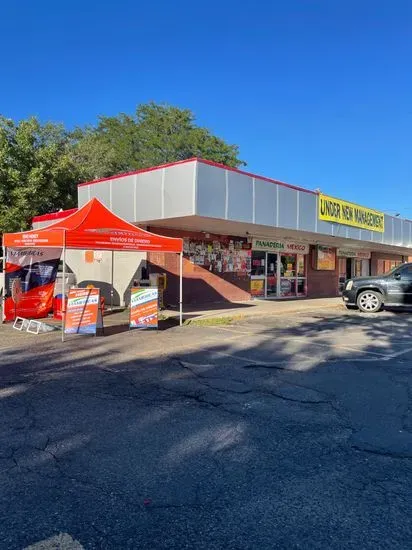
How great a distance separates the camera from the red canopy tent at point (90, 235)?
10.0m

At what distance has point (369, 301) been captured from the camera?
16844mm

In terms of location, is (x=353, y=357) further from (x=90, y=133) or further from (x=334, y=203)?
(x=90, y=133)

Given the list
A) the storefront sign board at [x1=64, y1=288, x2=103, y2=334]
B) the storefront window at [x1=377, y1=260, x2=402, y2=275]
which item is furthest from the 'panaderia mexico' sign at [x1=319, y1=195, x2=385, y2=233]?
the storefront sign board at [x1=64, y1=288, x2=103, y2=334]

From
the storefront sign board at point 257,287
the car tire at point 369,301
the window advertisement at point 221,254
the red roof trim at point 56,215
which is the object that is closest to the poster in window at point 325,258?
the storefront sign board at point 257,287

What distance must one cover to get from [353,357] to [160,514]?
243 inches

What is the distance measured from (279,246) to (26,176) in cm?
1137

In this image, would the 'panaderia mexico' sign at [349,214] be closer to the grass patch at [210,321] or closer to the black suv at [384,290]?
the black suv at [384,290]

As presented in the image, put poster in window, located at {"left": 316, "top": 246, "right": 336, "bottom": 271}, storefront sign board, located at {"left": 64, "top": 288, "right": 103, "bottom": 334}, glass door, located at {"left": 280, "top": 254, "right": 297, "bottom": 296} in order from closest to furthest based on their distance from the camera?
storefront sign board, located at {"left": 64, "top": 288, "right": 103, "bottom": 334} < glass door, located at {"left": 280, "top": 254, "right": 297, "bottom": 296} < poster in window, located at {"left": 316, "top": 246, "right": 336, "bottom": 271}

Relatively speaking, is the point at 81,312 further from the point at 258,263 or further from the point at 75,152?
the point at 75,152

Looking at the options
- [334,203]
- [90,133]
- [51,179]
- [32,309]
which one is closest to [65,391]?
[32,309]

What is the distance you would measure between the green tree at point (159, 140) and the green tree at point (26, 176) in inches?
820

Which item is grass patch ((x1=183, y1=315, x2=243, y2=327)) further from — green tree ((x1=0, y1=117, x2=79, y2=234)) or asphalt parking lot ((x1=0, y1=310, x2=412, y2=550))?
green tree ((x1=0, y1=117, x2=79, y2=234))

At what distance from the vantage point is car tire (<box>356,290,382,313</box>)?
16.7 metres

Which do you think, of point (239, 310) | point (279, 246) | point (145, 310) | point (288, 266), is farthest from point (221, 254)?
point (145, 310)
